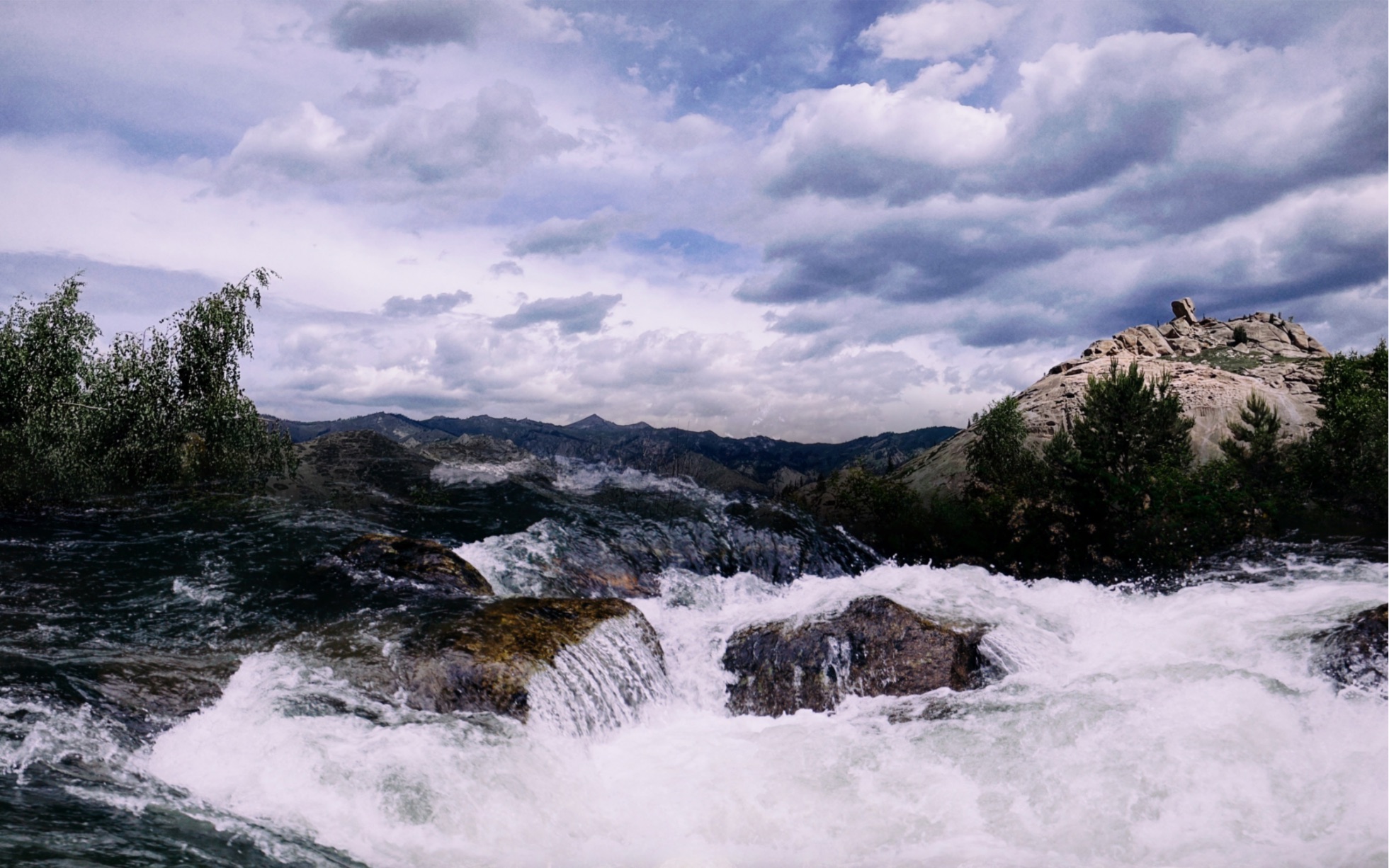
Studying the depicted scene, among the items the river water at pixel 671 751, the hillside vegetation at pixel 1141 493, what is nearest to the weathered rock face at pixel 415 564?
the river water at pixel 671 751

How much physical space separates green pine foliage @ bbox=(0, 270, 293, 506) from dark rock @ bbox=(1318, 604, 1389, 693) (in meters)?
33.0

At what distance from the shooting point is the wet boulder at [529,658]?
11250mm

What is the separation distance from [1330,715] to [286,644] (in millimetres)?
17037

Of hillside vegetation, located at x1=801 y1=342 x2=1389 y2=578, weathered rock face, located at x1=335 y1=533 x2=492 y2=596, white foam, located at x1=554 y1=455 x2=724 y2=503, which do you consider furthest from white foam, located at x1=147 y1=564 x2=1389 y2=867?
white foam, located at x1=554 y1=455 x2=724 y2=503

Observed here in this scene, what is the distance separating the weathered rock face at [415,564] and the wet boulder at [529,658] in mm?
2771

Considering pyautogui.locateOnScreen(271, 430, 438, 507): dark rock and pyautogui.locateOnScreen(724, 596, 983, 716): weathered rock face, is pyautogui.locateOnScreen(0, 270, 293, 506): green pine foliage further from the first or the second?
pyautogui.locateOnScreen(724, 596, 983, 716): weathered rock face

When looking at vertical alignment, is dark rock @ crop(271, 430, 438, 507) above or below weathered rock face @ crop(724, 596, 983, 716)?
above

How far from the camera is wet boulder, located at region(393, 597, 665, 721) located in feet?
36.9

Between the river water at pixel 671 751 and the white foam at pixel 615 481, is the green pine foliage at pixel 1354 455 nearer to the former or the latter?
the river water at pixel 671 751

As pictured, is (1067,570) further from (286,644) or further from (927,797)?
(286,644)

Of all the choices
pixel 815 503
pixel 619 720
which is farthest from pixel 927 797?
pixel 815 503

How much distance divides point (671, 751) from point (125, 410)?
25686 millimetres

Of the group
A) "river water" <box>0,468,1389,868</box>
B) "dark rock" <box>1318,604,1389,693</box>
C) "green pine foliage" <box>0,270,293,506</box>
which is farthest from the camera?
"green pine foliage" <box>0,270,293,506</box>

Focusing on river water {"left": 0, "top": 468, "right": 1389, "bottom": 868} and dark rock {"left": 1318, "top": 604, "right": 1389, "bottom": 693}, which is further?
dark rock {"left": 1318, "top": 604, "right": 1389, "bottom": 693}
